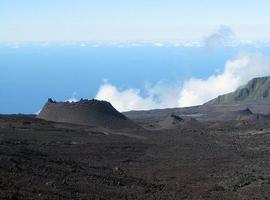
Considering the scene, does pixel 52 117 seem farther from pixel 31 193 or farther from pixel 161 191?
pixel 31 193

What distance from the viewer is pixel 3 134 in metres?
46.9

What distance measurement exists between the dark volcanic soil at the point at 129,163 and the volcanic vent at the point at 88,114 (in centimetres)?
1066

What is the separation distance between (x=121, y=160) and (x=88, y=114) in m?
34.2

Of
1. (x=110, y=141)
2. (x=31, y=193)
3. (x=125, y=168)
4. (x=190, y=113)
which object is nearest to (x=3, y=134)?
(x=110, y=141)

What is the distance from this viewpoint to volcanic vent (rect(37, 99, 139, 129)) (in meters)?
71.4

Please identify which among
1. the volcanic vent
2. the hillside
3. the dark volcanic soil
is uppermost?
the hillside

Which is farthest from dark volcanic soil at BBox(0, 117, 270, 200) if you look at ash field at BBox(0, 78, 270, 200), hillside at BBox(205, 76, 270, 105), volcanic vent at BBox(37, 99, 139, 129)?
hillside at BBox(205, 76, 270, 105)

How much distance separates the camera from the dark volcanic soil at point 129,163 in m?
24.9

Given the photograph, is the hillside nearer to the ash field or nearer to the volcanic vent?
the volcanic vent

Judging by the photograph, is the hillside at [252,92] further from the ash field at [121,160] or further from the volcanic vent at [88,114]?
the ash field at [121,160]

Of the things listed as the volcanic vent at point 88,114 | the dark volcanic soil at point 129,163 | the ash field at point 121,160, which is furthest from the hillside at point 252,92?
the dark volcanic soil at point 129,163

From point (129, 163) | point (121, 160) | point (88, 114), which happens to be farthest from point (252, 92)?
point (129, 163)

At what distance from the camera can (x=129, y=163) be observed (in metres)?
39.3

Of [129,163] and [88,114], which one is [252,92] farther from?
[129,163]
